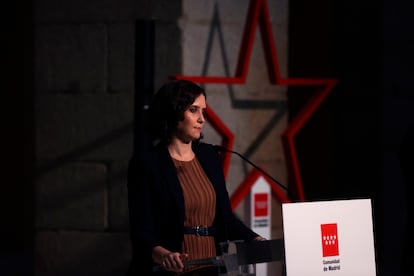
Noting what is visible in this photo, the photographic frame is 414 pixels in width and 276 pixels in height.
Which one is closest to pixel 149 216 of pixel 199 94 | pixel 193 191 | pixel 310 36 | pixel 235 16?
pixel 193 191

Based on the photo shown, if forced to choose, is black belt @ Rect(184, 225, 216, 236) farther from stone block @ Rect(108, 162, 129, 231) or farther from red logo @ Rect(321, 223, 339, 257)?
stone block @ Rect(108, 162, 129, 231)

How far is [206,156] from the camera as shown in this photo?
327cm

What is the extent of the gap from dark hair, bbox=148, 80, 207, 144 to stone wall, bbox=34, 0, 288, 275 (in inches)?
72.2

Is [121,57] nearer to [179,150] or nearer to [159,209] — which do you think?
[179,150]

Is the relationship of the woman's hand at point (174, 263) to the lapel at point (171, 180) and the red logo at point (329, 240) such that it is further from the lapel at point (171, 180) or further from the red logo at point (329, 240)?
the lapel at point (171, 180)

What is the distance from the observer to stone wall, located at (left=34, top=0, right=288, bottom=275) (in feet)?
16.9

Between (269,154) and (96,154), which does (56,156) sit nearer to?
(96,154)

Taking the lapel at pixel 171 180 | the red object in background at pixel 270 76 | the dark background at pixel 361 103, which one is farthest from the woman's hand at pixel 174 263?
the dark background at pixel 361 103

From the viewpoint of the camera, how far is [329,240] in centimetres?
247

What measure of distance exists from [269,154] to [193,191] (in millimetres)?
2455

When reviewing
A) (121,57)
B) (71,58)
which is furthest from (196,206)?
(71,58)

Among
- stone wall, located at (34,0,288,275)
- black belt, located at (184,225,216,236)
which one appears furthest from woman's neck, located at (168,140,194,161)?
stone wall, located at (34,0,288,275)

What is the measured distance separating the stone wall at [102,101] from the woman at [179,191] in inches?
74.9

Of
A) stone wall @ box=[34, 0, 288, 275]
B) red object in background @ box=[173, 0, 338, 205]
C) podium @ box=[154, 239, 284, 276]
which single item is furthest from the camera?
stone wall @ box=[34, 0, 288, 275]
